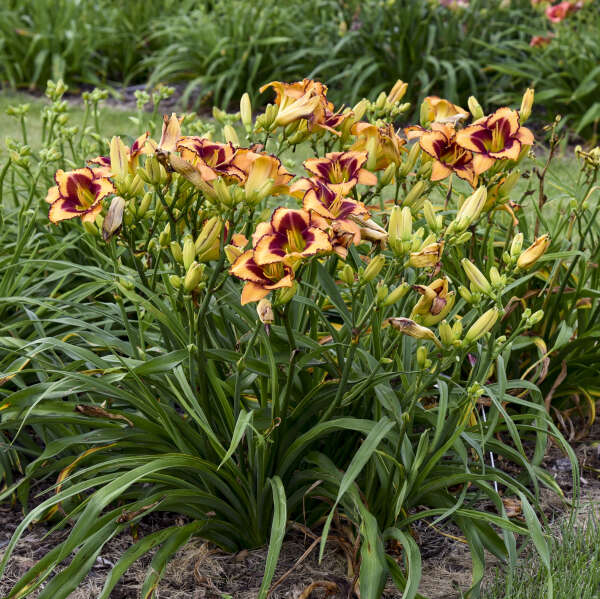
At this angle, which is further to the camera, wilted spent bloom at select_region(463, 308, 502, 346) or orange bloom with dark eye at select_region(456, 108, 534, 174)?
orange bloom with dark eye at select_region(456, 108, 534, 174)

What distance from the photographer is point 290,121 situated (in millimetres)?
1858

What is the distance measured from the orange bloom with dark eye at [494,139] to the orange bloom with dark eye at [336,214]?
1.21 ft

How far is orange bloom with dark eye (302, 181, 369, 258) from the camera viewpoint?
1565 mm

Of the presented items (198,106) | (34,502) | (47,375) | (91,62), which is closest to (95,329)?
(47,375)

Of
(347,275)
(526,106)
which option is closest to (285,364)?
(347,275)

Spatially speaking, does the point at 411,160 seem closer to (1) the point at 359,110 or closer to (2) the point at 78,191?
(1) the point at 359,110

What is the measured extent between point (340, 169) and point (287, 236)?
39 cm

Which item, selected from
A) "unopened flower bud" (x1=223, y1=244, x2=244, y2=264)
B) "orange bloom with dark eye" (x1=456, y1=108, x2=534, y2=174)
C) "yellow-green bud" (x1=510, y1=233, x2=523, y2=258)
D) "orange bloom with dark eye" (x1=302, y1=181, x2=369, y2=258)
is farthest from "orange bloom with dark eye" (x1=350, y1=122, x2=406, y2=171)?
"unopened flower bud" (x1=223, y1=244, x2=244, y2=264)

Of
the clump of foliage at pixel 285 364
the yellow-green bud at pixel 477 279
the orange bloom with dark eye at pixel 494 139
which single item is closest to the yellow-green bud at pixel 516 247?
the clump of foliage at pixel 285 364

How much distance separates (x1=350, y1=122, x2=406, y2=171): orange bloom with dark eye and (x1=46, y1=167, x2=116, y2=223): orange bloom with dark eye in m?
0.64

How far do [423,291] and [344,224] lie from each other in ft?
0.69

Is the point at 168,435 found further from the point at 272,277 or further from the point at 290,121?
the point at 290,121

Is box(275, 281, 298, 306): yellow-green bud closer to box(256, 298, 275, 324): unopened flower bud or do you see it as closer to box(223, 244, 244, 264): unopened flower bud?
box(256, 298, 275, 324): unopened flower bud

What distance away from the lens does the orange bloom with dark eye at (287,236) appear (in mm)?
1495
